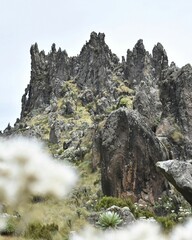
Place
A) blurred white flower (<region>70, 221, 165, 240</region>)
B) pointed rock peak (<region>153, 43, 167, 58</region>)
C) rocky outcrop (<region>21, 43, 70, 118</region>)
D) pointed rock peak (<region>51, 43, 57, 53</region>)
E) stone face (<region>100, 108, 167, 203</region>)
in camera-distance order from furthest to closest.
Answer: pointed rock peak (<region>51, 43, 57, 53</region>) < rocky outcrop (<region>21, 43, 70, 118</region>) < pointed rock peak (<region>153, 43, 167, 58</region>) < stone face (<region>100, 108, 167, 203</region>) < blurred white flower (<region>70, 221, 165, 240</region>)

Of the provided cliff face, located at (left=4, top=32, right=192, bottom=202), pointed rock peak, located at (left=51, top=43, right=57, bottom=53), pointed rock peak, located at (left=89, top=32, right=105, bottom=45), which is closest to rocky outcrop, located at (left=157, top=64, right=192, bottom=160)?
cliff face, located at (left=4, top=32, right=192, bottom=202)

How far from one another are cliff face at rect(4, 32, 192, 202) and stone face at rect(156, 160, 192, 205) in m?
8.39

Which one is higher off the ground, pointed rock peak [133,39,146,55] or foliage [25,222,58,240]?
pointed rock peak [133,39,146,55]

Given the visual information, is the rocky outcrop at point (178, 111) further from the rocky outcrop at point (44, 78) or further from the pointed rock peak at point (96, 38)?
the pointed rock peak at point (96, 38)

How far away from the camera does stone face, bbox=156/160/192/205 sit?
47.3 ft

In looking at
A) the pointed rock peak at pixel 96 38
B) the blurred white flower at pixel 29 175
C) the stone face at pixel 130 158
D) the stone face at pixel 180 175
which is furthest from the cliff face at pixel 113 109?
the blurred white flower at pixel 29 175

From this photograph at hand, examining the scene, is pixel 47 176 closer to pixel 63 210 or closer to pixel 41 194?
pixel 41 194

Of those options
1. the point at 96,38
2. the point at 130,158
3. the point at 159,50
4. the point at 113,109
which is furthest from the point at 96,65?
the point at 130,158

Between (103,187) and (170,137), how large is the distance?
9.30 metres

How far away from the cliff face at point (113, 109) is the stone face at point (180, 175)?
27.5 feet

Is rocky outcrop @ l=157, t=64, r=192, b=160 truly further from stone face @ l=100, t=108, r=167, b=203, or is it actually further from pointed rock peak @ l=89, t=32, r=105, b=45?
pointed rock peak @ l=89, t=32, r=105, b=45

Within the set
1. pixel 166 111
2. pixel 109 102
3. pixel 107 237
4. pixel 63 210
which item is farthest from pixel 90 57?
pixel 107 237

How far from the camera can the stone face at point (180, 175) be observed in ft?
47.3

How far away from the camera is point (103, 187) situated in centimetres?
2677
